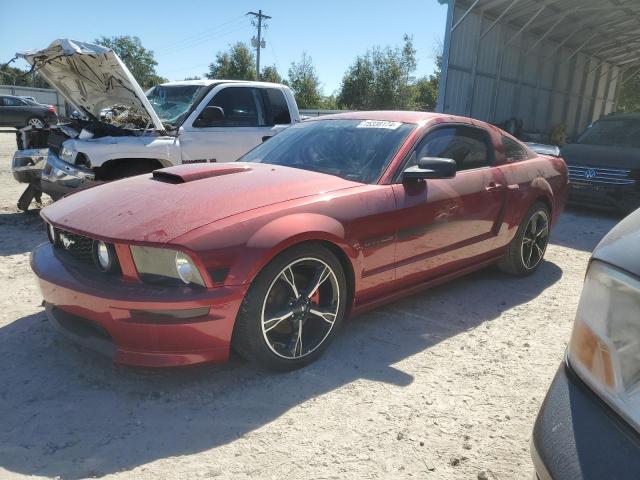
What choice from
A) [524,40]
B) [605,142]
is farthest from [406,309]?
[524,40]

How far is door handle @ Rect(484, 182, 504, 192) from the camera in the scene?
12.9 feet

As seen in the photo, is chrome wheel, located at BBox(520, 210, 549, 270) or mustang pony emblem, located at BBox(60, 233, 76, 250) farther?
chrome wheel, located at BBox(520, 210, 549, 270)

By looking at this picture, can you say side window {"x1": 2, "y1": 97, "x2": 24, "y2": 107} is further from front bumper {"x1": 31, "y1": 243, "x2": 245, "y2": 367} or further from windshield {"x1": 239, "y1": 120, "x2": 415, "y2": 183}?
front bumper {"x1": 31, "y1": 243, "x2": 245, "y2": 367}

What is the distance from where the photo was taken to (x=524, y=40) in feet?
62.5

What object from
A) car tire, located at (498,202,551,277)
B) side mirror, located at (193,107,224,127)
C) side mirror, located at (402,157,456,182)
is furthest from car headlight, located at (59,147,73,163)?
car tire, located at (498,202,551,277)

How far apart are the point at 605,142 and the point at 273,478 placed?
29.4 ft

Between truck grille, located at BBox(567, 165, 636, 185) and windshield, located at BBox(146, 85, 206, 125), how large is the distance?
5946 mm

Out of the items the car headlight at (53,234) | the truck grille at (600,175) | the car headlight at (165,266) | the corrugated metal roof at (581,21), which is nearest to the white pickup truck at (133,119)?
the car headlight at (53,234)

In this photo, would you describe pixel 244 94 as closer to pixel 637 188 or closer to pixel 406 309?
pixel 406 309

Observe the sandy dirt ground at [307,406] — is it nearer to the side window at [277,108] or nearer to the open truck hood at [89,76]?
the open truck hood at [89,76]

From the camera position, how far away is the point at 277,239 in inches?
102

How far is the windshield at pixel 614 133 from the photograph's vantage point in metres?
8.55

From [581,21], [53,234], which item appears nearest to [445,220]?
[53,234]

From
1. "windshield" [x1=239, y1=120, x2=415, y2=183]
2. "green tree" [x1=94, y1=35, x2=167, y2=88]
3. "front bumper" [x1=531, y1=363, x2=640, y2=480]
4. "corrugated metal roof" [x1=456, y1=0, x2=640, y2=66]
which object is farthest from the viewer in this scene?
"green tree" [x1=94, y1=35, x2=167, y2=88]
